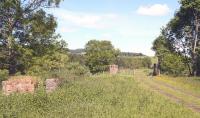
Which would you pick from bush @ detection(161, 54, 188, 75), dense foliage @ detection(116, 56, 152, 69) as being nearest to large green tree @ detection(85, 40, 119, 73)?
dense foliage @ detection(116, 56, 152, 69)

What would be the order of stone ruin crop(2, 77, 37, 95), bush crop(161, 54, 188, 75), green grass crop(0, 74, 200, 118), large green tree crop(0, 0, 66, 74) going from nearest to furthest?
green grass crop(0, 74, 200, 118) → stone ruin crop(2, 77, 37, 95) → large green tree crop(0, 0, 66, 74) → bush crop(161, 54, 188, 75)

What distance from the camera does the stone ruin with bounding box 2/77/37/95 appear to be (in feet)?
89.9

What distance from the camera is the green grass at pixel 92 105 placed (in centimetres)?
1888

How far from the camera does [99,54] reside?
429ft

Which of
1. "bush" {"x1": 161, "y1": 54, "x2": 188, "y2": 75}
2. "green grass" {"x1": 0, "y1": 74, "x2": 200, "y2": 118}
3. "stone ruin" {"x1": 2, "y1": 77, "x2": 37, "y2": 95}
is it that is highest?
"bush" {"x1": 161, "y1": 54, "x2": 188, "y2": 75}

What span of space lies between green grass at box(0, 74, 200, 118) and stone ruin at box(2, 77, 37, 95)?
3208 millimetres

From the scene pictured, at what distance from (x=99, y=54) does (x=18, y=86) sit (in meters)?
103

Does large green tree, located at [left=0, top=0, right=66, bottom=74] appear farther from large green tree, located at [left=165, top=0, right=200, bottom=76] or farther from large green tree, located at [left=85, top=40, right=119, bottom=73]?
large green tree, located at [left=85, top=40, right=119, bottom=73]

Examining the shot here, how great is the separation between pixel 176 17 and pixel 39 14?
22700 mm

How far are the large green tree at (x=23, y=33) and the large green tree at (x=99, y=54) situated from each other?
75.0 metres

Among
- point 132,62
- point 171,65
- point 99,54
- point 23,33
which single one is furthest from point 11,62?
point 132,62

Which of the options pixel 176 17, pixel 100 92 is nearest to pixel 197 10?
pixel 176 17

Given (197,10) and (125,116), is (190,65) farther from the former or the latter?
(125,116)

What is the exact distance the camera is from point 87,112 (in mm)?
18969
